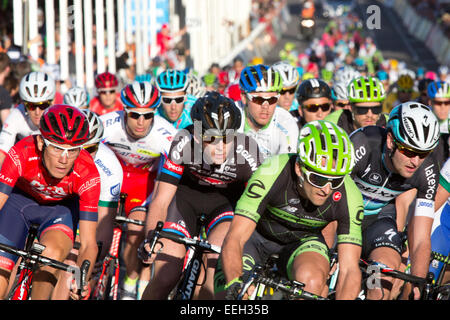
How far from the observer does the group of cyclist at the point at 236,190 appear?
555 centimetres

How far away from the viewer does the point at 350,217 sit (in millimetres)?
5719

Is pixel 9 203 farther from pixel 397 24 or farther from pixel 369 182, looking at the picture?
pixel 397 24

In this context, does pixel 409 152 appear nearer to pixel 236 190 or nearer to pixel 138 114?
pixel 236 190

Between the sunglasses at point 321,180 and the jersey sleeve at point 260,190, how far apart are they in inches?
11.9

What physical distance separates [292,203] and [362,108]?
3768 millimetres

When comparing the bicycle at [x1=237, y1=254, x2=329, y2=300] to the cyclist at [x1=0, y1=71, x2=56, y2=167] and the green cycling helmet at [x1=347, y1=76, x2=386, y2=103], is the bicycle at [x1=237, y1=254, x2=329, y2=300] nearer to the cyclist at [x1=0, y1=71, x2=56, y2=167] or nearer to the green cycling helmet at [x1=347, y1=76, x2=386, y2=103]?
the cyclist at [x1=0, y1=71, x2=56, y2=167]

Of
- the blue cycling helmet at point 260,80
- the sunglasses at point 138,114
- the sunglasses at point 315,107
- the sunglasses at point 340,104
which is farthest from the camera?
the sunglasses at point 340,104

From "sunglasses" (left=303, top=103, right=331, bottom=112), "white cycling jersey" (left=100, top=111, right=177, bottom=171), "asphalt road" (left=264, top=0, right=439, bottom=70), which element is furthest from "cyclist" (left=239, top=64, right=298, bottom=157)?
"asphalt road" (left=264, top=0, right=439, bottom=70)

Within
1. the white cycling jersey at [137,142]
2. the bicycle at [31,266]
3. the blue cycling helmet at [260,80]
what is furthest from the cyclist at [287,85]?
the bicycle at [31,266]

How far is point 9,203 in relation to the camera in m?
6.75

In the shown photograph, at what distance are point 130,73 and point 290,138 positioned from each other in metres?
12.2

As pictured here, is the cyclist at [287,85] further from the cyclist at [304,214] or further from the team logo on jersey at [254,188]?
the team logo on jersey at [254,188]

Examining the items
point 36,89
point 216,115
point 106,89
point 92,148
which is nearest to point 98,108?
point 106,89

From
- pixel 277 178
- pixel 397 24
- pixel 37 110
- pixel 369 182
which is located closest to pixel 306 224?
pixel 277 178
